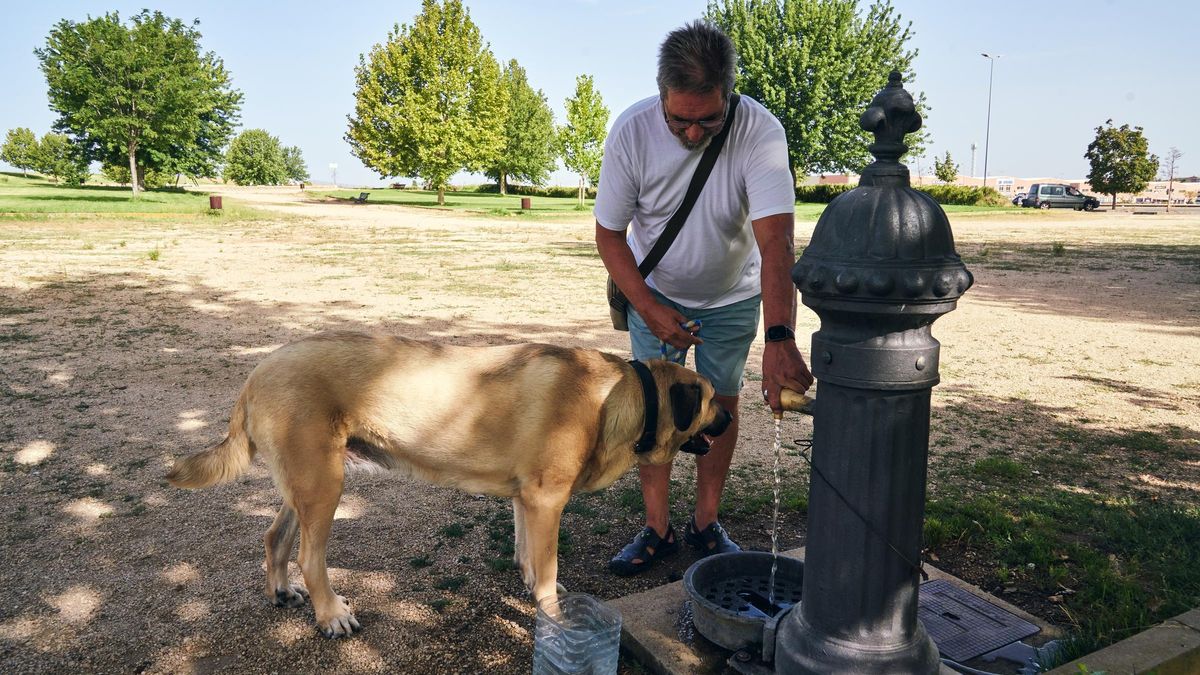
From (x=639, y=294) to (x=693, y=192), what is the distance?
1.78 feet

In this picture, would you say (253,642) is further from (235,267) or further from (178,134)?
(178,134)

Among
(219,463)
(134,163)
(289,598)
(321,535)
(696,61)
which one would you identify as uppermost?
(134,163)

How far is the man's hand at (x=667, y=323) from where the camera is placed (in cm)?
365

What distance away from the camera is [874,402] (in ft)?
7.09

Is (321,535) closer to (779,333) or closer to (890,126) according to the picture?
(779,333)

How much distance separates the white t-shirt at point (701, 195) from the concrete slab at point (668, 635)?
1.44 m

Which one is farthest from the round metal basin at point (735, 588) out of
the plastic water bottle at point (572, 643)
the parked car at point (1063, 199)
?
the parked car at point (1063, 199)

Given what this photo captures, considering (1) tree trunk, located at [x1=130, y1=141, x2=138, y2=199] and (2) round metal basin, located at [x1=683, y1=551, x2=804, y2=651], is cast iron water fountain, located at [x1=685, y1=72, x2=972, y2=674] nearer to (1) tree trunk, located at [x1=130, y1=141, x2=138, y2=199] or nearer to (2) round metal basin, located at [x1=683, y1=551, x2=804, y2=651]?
(2) round metal basin, located at [x1=683, y1=551, x2=804, y2=651]

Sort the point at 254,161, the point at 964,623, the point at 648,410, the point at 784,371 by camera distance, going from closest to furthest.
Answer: the point at 784,371, the point at 964,623, the point at 648,410, the point at 254,161

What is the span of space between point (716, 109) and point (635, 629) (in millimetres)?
2240

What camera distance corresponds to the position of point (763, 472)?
213 inches

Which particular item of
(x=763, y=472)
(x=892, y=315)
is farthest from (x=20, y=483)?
(x=892, y=315)

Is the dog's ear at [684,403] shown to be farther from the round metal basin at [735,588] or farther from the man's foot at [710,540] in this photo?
the man's foot at [710,540]

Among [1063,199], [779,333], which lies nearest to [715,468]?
[779,333]
